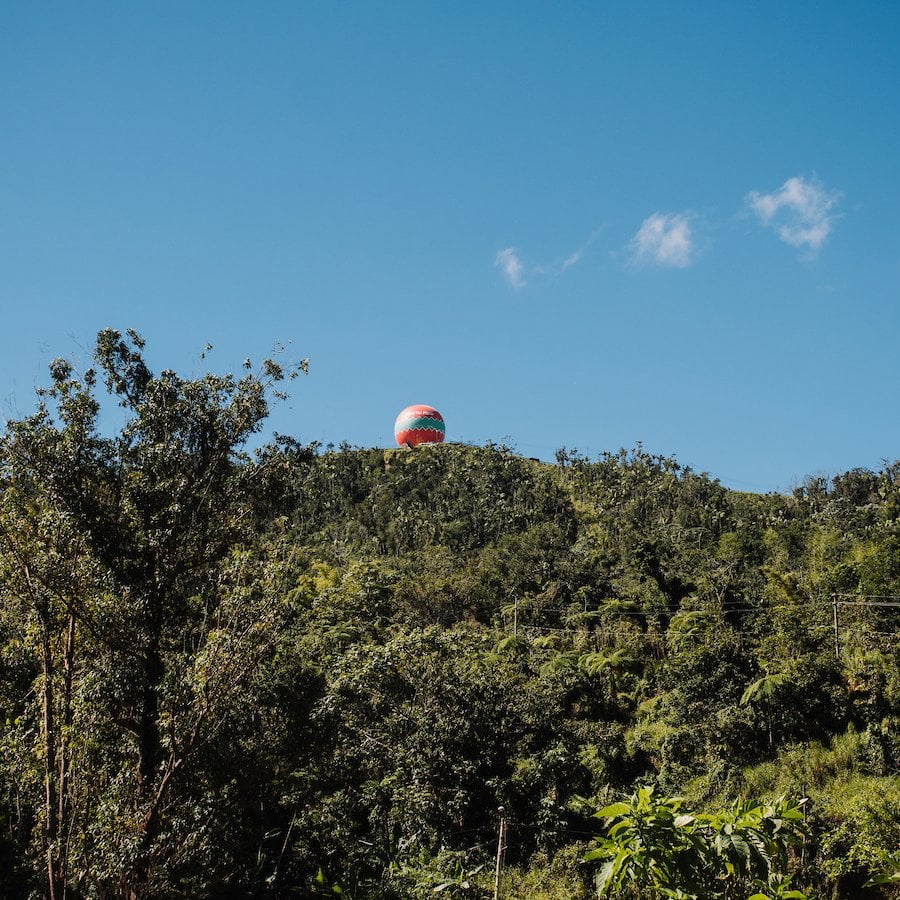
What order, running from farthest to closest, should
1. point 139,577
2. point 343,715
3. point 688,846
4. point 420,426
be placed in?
1. point 420,426
2. point 343,715
3. point 139,577
4. point 688,846

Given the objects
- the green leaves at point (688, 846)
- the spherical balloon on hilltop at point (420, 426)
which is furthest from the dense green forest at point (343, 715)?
the spherical balloon on hilltop at point (420, 426)

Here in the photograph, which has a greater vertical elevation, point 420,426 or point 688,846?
point 420,426

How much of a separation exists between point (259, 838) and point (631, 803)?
1565 cm

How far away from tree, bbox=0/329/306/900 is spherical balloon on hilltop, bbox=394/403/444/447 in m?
64.5

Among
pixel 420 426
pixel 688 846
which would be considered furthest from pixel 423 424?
pixel 688 846

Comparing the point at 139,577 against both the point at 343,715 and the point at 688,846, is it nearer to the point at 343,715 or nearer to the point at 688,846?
the point at 343,715

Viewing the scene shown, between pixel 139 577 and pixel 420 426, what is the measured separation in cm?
6618

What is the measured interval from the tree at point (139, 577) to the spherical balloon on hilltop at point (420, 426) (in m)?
64.5

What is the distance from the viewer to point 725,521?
50781 mm

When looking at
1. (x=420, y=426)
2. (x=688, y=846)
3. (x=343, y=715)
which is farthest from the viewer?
(x=420, y=426)

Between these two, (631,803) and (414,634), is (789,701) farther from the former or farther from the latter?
Answer: (631,803)

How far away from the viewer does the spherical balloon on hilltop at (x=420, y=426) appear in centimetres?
7644

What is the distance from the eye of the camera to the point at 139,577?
1055cm

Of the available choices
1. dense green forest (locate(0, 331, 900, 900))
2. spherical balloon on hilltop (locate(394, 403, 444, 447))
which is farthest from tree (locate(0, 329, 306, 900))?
spherical balloon on hilltop (locate(394, 403, 444, 447))
